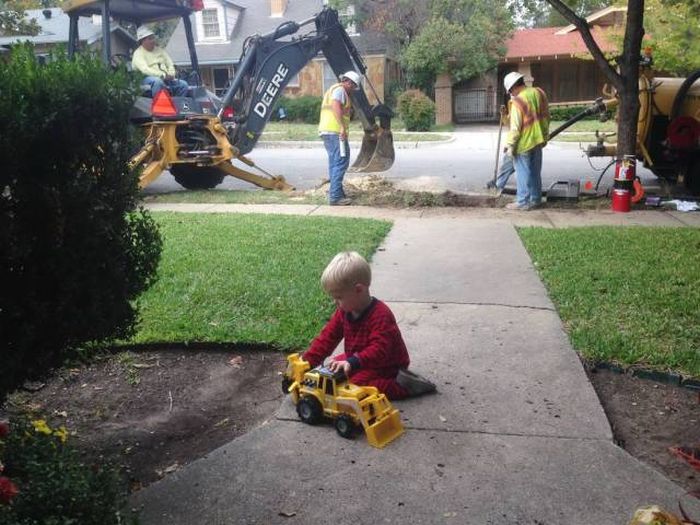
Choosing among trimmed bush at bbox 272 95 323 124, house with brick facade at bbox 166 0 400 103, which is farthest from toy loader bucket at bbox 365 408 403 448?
house with brick facade at bbox 166 0 400 103

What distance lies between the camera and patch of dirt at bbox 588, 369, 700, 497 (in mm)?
3205

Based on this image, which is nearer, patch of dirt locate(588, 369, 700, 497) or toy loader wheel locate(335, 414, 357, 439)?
patch of dirt locate(588, 369, 700, 497)

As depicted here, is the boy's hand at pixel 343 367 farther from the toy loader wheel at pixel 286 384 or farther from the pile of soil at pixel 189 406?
the pile of soil at pixel 189 406

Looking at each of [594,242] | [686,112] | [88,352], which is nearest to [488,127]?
[686,112]

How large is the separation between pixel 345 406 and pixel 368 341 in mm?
432

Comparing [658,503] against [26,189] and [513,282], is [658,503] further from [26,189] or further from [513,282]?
[513,282]

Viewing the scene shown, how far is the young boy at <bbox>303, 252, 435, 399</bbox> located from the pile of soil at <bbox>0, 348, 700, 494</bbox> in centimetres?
52

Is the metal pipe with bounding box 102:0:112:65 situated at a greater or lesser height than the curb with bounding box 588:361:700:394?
greater

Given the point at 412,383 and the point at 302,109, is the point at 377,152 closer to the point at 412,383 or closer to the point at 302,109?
the point at 412,383

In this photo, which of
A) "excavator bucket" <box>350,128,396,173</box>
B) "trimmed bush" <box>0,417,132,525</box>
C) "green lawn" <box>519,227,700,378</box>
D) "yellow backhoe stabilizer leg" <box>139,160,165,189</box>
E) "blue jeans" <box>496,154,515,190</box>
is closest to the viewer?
"trimmed bush" <box>0,417,132,525</box>

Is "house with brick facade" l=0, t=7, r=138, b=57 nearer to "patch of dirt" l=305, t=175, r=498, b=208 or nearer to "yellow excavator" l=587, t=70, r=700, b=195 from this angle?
"patch of dirt" l=305, t=175, r=498, b=208

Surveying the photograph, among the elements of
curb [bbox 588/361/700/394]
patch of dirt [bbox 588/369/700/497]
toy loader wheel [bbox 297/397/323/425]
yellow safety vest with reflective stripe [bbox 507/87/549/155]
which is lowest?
patch of dirt [bbox 588/369/700/497]

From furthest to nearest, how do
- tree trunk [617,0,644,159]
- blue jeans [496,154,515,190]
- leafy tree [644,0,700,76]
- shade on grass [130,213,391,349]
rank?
blue jeans [496,154,515,190] < leafy tree [644,0,700,76] < tree trunk [617,0,644,159] < shade on grass [130,213,391,349]

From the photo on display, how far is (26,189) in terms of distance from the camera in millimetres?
2809
